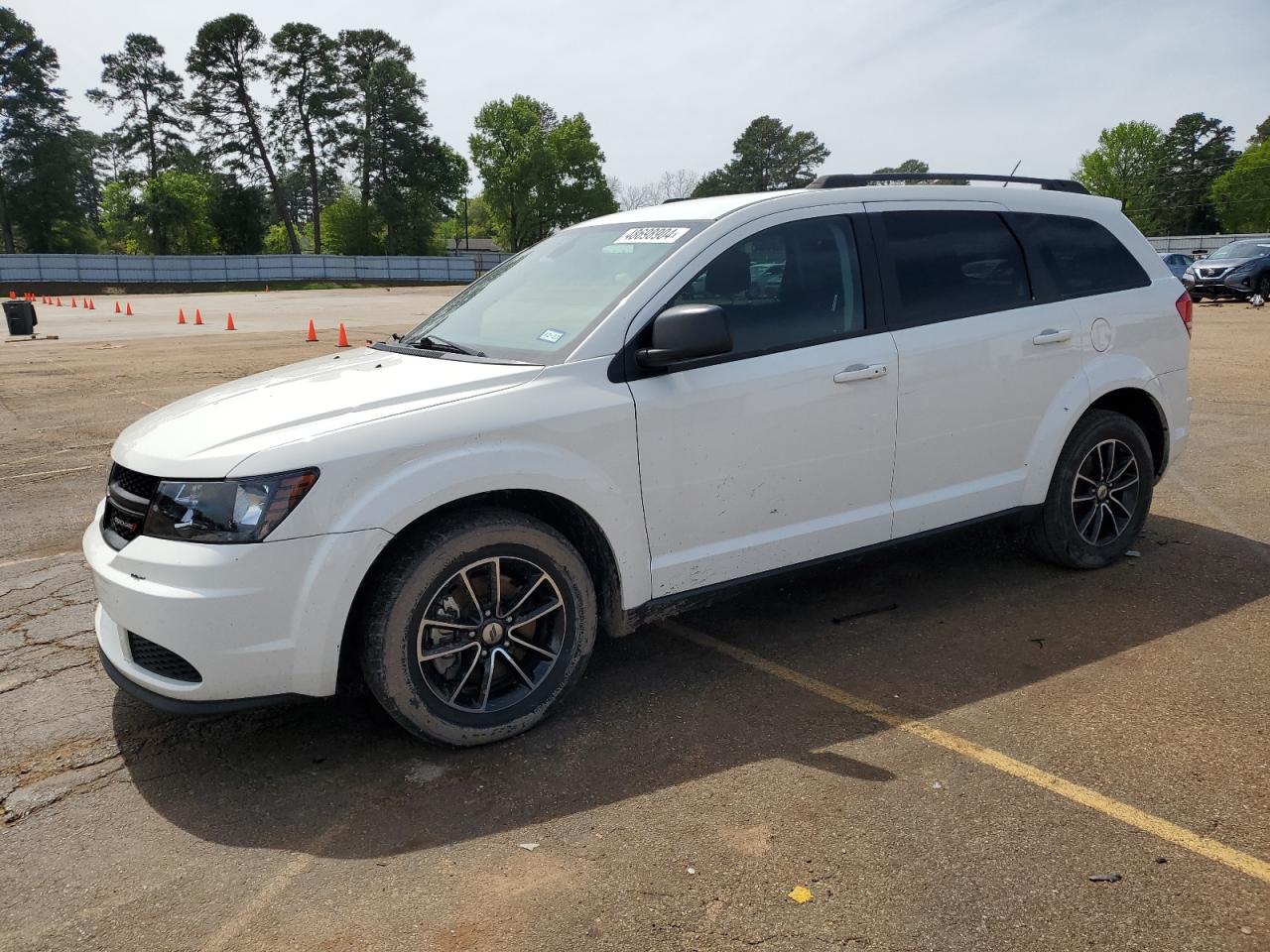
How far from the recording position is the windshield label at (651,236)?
4.10 m

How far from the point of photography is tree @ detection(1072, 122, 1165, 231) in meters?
105

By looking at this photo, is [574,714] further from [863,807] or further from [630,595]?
[863,807]

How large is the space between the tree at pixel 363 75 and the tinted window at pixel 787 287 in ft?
275

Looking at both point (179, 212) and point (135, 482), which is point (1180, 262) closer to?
point (135, 482)

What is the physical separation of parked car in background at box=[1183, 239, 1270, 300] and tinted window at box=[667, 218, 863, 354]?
A: 2651cm

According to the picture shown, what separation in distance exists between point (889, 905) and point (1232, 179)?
115m

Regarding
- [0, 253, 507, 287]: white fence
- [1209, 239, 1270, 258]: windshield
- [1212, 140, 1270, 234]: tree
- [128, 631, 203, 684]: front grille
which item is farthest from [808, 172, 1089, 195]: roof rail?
[1212, 140, 1270, 234]: tree

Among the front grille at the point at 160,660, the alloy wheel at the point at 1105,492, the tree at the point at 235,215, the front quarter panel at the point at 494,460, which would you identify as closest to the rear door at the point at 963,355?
the alloy wheel at the point at 1105,492

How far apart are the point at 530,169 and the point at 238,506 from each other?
89.7 metres

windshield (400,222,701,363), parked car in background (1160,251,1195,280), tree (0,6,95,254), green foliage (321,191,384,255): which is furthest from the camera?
green foliage (321,191,384,255)

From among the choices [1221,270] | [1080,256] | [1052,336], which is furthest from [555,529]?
[1221,270]

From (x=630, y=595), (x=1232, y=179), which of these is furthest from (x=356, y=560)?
(x=1232, y=179)

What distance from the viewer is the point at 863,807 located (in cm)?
309

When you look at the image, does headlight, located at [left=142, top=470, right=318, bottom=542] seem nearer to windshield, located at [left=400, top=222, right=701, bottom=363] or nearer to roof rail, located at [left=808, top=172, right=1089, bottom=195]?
windshield, located at [left=400, top=222, right=701, bottom=363]
